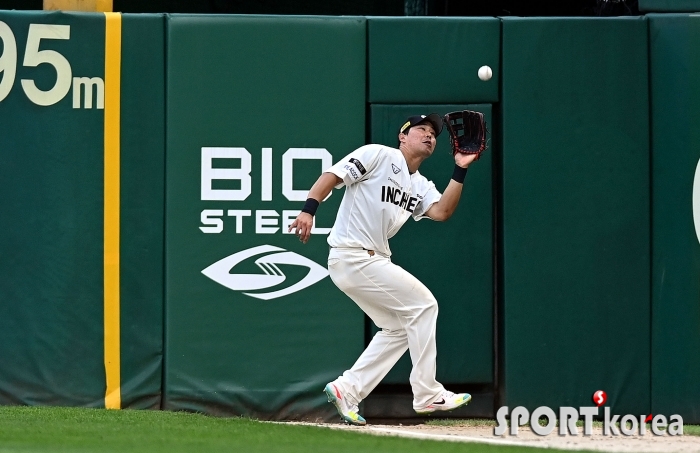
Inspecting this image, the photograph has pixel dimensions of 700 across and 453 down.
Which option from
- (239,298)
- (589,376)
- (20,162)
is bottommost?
(589,376)

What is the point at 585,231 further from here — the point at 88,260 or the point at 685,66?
the point at 88,260

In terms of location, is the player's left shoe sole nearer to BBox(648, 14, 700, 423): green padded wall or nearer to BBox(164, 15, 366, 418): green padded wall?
BBox(164, 15, 366, 418): green padded wall

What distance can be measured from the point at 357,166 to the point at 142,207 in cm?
155

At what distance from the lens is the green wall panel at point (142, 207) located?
688cm

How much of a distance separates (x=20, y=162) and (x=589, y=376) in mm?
3895

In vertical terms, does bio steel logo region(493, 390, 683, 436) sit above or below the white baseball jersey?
below

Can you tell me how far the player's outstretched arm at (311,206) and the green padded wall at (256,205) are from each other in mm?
807

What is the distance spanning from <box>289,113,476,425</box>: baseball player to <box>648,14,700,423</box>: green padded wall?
148 centimetres

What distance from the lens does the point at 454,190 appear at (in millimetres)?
6352

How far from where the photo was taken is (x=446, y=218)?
21.2 ft

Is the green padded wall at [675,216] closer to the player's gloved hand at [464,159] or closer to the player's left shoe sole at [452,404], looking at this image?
the player's gloved hand at [464,159]

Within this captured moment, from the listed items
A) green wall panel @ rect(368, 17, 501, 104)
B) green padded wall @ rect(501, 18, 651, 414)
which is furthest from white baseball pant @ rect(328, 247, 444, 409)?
green wall panel @ rect(368, 17, 501, 104)

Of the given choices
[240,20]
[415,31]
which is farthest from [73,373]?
[415,31]

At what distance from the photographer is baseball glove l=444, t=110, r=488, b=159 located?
21.0 ft
